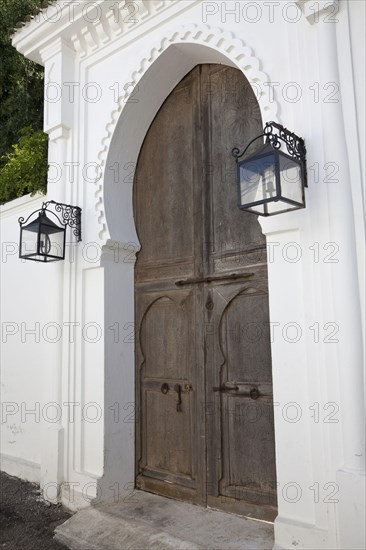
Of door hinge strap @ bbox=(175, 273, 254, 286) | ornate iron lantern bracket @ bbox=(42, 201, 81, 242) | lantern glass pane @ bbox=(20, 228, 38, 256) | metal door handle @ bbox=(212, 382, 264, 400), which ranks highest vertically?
ornate iron lantern bracket @ bbox=(42, 201, 81, 242)

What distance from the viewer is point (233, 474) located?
3627 millimetres

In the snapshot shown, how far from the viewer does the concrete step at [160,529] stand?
3.21 meters

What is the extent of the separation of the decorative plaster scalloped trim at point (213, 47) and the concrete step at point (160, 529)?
7.83ft

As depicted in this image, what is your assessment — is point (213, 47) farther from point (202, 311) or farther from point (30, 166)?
point (30, 166)

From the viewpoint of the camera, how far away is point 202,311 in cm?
396

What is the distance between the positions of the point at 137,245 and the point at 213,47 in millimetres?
1867

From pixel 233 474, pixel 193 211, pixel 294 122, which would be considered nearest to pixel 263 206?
pixel 294 122

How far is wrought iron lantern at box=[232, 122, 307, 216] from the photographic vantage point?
2.80 metres

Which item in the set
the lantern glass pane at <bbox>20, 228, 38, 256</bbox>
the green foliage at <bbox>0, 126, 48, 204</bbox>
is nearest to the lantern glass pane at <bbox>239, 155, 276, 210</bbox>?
the lantern glass pane at <bbox>20, 228, 38, 256</bbox>

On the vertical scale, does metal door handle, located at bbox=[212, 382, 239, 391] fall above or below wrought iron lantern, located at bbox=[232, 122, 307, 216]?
below

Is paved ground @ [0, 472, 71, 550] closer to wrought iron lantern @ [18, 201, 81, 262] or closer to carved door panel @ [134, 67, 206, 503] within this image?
carved door panel @ [134, 67, 206, 503]

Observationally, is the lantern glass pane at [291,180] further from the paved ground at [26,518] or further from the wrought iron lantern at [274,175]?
the paved ground at [26,518]

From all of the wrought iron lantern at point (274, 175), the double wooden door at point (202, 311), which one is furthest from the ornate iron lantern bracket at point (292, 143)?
the double wooden door at point (202, 311)

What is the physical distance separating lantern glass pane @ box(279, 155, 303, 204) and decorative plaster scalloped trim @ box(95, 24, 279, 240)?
55cm
